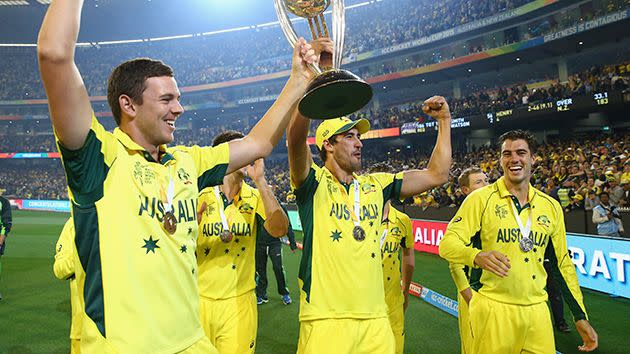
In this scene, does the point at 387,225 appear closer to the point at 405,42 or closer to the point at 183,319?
the point at 183,319

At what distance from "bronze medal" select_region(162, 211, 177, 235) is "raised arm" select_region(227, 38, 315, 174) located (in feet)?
1.75

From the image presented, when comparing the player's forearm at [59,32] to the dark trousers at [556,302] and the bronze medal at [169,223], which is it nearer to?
the bronze medal at [169,223]

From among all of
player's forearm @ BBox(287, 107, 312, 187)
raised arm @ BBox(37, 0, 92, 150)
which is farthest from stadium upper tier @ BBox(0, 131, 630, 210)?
raised arm @ BBox(37, 0, 92, 150)

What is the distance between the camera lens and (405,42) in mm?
35688

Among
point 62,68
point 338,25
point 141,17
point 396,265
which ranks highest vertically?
point 141,17

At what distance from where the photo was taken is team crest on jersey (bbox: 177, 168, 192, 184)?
2270 millimetres

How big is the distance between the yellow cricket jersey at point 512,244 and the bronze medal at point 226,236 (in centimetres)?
188

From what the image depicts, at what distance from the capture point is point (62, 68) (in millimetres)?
1647

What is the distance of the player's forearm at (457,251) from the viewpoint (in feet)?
12.3

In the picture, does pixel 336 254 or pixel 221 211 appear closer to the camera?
pixel 336 254

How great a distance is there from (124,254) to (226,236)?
2.44 m

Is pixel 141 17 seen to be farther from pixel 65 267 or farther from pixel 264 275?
pixel 65 267

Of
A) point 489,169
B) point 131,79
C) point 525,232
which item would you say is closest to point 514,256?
point 525,232

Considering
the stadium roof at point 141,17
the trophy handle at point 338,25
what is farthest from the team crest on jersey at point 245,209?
the stadium roof at point 141,17
